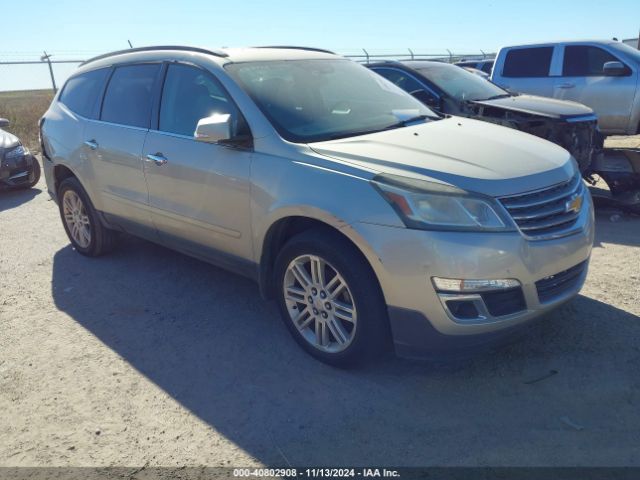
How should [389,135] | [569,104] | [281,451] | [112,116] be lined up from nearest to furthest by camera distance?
[281,451], [389,135], [112,116], [569,104]

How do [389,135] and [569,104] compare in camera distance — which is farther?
[569,104]

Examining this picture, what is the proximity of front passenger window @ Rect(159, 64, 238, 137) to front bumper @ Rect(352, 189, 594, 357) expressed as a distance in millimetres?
1548

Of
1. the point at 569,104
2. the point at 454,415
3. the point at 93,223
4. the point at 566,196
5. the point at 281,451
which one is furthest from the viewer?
the point at 569,104

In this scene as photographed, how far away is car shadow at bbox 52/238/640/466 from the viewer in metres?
2.71

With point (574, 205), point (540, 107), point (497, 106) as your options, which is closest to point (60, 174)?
point (574, 205)

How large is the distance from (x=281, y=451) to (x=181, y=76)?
9.10ft

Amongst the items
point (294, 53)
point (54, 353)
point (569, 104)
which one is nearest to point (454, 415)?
point (54, 353)

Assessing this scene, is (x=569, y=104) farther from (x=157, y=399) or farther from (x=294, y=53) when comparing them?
(x=157, y=399)

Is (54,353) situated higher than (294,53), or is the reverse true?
(294,53)

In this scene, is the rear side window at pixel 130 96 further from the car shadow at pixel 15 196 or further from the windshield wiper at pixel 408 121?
the car shadow at pixel 15 196

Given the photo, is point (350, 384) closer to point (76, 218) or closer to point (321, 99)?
point (321, 99)

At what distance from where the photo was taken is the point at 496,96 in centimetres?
734

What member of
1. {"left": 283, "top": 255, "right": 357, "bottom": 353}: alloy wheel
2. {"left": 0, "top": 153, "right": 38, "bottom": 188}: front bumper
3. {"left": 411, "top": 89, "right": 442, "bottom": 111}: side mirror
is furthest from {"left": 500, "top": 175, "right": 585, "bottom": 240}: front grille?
{"left": 0, "top": 153, "right": 38, "bottom": 188}: front bumper

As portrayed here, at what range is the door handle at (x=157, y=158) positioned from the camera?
4.10 metres
